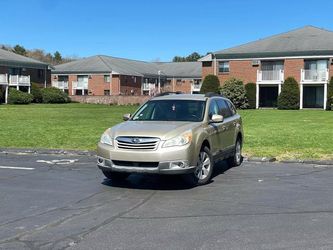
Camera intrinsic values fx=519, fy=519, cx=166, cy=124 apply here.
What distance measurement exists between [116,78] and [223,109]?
60.7m

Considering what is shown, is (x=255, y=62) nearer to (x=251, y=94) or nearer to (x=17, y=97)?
(x=251, y=94)

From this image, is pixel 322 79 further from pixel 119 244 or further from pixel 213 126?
pixel 119 244

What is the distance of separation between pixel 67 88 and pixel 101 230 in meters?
70.6

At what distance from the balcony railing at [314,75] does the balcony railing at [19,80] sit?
A: 108 ft

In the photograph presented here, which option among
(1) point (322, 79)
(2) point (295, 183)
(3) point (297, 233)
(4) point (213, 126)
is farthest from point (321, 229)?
(1) point (322, 79)

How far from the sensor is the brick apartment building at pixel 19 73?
60.6 metres

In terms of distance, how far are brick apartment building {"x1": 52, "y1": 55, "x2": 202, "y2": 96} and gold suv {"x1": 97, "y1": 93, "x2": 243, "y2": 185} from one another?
201 ft

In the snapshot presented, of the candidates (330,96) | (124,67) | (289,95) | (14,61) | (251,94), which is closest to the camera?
(330,96)

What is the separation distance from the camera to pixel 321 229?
6.26m

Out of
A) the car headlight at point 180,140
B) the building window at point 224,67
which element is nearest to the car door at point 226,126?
the car headlight at point 180,140

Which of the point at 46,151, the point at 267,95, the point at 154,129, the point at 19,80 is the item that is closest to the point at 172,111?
the point at 154,129

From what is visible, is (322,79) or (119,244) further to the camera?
(322,79)

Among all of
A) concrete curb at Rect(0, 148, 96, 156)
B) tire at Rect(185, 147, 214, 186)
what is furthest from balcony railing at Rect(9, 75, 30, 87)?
tire at Rect(185, 147, 214, 186)

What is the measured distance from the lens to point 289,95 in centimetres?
4916
